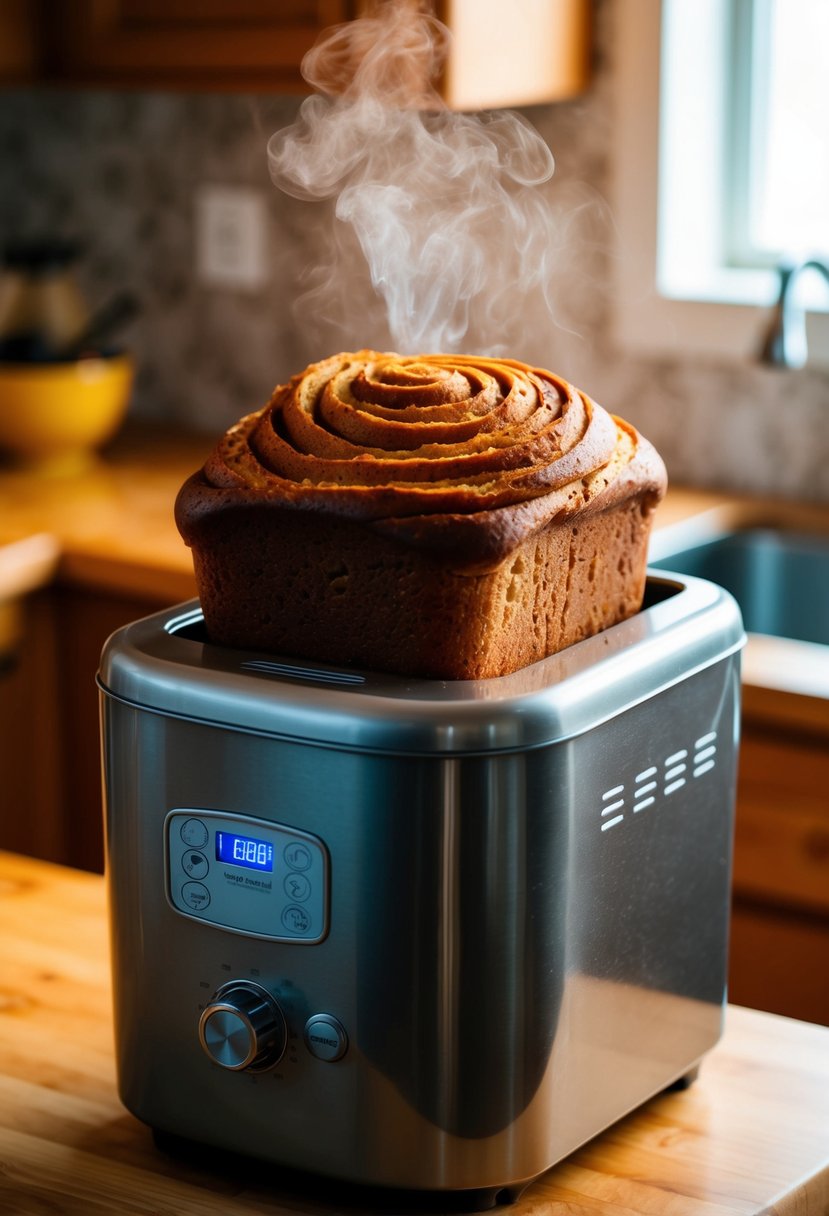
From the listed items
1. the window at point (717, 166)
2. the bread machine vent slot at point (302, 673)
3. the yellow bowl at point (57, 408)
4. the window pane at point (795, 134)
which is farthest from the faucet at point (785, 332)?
the bread machine vent slot at point (302, 673)

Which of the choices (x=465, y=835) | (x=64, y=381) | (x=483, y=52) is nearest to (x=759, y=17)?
(x=483, y=52)

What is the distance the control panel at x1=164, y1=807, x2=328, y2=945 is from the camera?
77cm

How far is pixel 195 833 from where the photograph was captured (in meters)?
0.81

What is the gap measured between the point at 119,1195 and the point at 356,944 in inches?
6.9

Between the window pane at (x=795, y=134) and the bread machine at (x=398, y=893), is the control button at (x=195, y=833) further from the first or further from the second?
the window pane at (x=795, y=134)

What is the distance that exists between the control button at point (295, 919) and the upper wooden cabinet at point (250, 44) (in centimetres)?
127

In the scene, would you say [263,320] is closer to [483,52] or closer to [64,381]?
[64,381]

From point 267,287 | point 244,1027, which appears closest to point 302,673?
point 244,1027

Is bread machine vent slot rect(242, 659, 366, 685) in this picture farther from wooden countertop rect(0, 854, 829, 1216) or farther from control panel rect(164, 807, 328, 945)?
wooden countertop rect(0, 854, 829, 1216)

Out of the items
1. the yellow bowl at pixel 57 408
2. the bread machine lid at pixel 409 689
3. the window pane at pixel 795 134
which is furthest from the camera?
the yellow bowl at pixel 57 408

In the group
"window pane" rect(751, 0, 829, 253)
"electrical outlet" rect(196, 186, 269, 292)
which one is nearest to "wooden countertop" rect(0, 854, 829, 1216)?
"window pane" rect(751, 0, 829, 253)

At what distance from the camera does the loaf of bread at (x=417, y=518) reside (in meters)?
0.78

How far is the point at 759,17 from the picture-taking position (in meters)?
2.10

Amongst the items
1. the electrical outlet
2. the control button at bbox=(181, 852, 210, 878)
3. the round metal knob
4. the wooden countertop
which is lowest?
the wooden countertop
